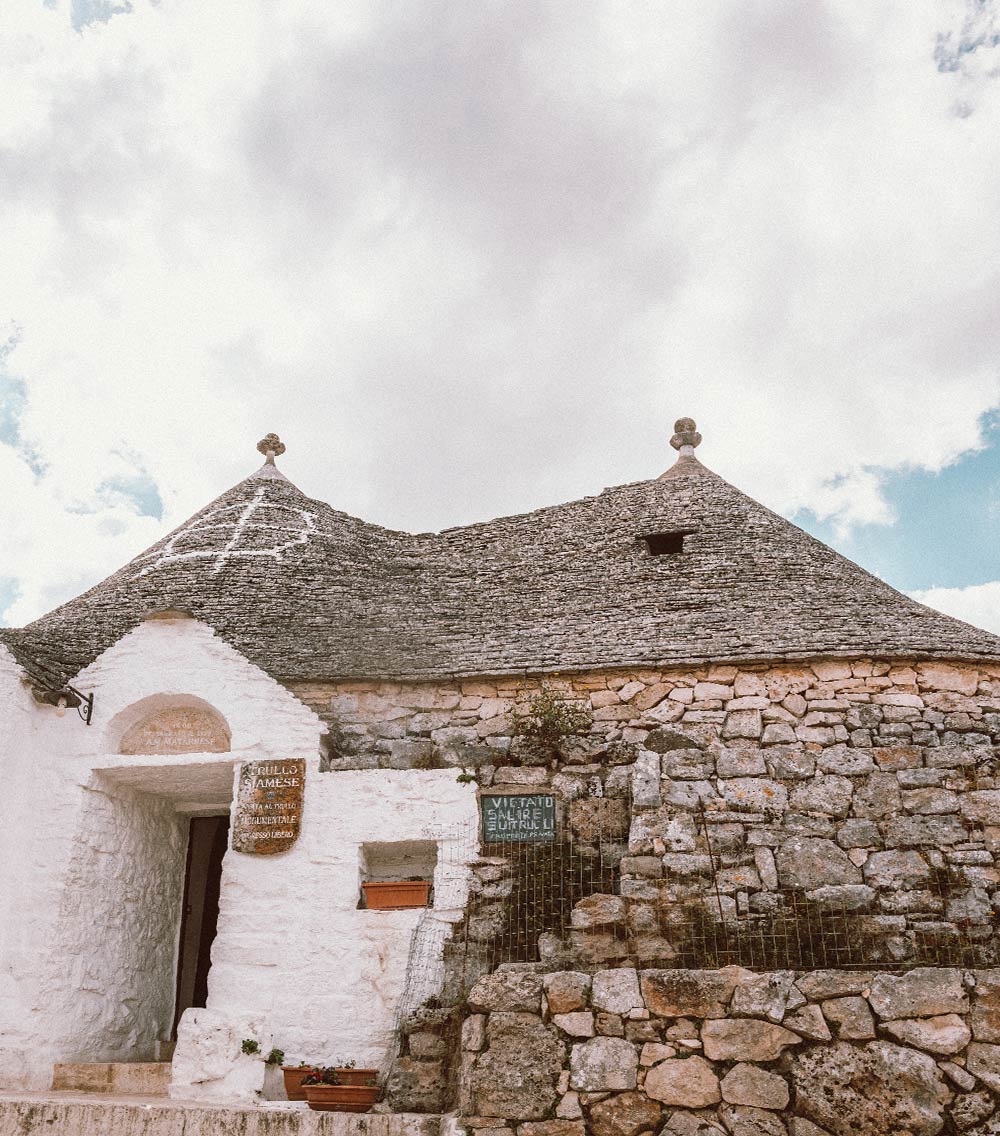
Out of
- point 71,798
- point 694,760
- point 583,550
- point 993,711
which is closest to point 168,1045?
point 71,798

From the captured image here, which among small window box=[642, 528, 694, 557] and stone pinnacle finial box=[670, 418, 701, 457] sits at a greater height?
stone pinnacle finial box=[670, 418, 701, 457]

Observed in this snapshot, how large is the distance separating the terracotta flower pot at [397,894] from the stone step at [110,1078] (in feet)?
6.55

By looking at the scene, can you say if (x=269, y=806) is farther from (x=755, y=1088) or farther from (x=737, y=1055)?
(x=755, y=1088)

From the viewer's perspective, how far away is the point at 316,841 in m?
7.57

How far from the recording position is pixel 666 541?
10.5m

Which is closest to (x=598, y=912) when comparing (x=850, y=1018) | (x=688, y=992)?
(x=688, y=992)

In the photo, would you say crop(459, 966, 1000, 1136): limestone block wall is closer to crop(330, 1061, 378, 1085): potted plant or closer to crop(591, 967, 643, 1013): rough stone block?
crop(591, 967, 643, 1013): rough stone block

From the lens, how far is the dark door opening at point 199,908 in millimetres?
9117

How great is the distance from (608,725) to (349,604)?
326cm

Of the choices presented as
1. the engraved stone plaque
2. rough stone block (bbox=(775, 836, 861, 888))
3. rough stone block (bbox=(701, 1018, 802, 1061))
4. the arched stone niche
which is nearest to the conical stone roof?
the arched stone niche

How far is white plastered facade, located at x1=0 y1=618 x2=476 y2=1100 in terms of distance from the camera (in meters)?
7.03

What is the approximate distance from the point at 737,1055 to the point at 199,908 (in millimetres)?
5954

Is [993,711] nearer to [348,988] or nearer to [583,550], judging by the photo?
[583,550]

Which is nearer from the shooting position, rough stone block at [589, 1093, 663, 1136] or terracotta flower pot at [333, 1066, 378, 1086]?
rough stone block at [589, 1093, 663, 1136]
